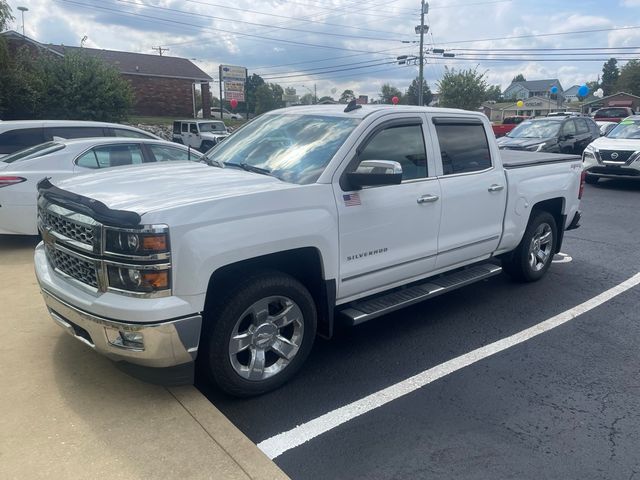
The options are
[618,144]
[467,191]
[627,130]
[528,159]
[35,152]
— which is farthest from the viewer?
[627,130]

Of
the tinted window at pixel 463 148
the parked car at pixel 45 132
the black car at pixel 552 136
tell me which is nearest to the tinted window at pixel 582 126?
the black car at pixel 552 136

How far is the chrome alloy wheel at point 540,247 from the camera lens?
590cm

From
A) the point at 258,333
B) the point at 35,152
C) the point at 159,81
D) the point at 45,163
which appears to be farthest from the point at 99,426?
the point at 159,81

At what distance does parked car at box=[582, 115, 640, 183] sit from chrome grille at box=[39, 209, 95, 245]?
12.1 meters

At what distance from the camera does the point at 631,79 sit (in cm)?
7781

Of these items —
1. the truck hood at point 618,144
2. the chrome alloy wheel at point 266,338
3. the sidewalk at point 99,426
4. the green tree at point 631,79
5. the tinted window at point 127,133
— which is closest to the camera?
the sidewalk at point 99,426

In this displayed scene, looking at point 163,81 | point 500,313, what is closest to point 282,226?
point 500,313

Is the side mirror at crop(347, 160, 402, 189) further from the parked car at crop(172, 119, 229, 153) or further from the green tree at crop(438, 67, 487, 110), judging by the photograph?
the green tree at crop(438, 67, 487, 110)

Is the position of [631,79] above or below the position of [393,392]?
above

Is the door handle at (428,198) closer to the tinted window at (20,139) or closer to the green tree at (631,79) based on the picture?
the tinted window at (20,139)

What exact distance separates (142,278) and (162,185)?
30.9 inches

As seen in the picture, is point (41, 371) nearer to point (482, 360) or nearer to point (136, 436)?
point (136, 436)

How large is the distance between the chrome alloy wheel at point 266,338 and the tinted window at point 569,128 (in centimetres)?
1405

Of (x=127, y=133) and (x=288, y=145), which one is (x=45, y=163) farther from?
(x=288, y=145)
